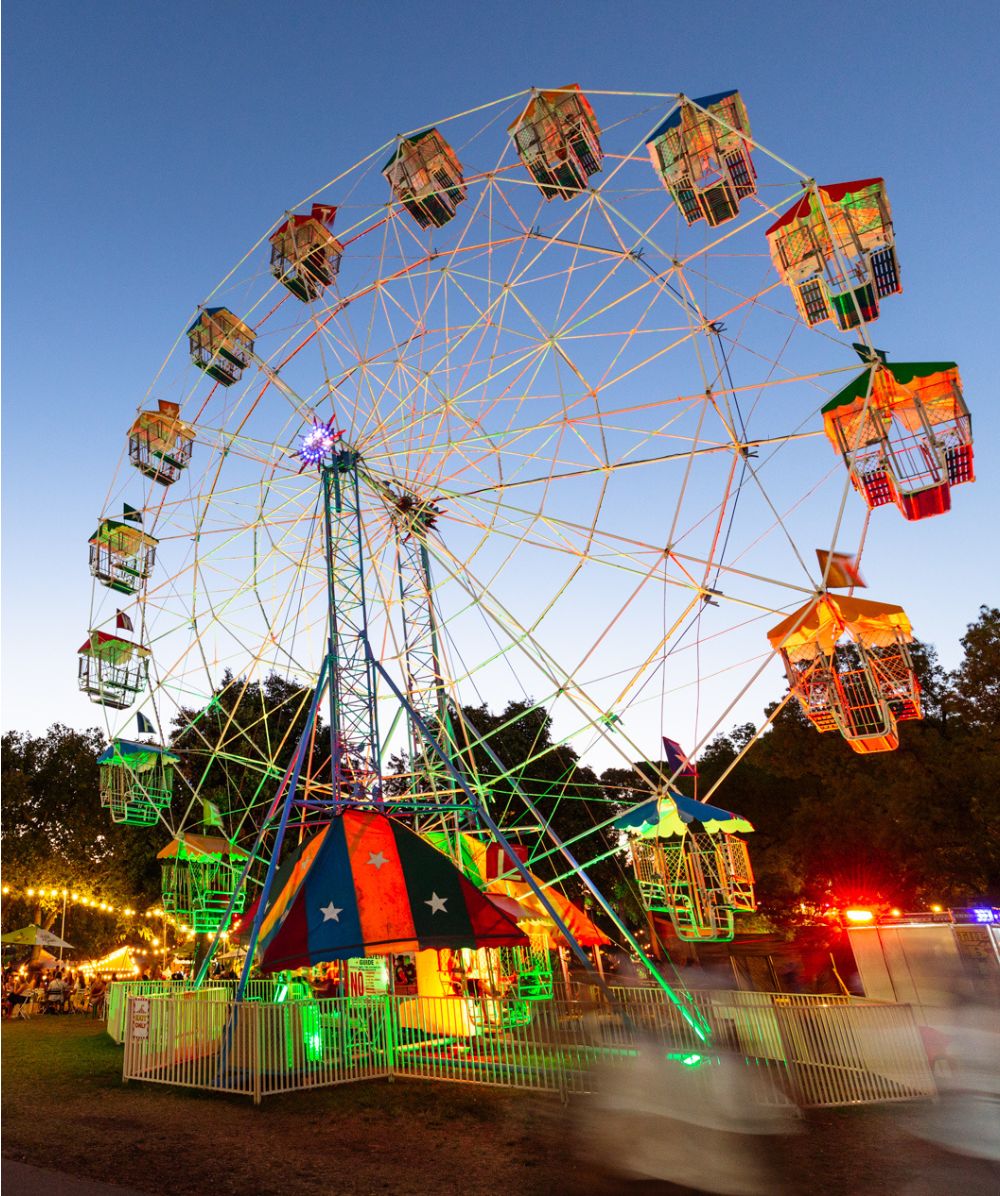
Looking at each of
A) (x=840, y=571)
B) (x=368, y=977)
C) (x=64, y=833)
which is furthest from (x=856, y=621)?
(x=64, y=833)

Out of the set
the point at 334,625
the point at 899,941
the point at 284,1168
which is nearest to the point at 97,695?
the point at 334,625

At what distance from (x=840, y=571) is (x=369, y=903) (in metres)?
9.02

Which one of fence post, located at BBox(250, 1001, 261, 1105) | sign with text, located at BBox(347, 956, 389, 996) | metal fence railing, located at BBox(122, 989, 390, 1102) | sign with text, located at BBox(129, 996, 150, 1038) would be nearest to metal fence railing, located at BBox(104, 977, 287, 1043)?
sign with text, located at BBox(347, 956, 389, 996)

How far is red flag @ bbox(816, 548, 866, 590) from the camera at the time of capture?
11156 millimetres

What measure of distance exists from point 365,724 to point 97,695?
6.75 metres

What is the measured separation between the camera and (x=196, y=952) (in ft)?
90.4

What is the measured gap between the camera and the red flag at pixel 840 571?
36.6ft

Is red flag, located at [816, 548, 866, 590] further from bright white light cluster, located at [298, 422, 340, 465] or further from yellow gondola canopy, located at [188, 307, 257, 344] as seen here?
yellow gondola canopy, located at [188, 307, 257, 344]

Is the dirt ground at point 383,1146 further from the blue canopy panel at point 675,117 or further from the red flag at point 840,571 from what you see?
the blue canopy panel at point 675,117

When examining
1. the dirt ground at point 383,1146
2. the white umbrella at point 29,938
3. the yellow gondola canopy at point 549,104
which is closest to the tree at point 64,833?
the white umbrella at point 29,938

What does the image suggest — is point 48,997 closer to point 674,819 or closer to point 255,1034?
point 255,1034

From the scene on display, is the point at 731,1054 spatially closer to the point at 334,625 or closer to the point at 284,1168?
the point at 284,1168

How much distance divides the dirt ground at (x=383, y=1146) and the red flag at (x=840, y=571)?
6.88m

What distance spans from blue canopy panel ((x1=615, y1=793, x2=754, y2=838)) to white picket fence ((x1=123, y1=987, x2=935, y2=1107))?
2.66 m
